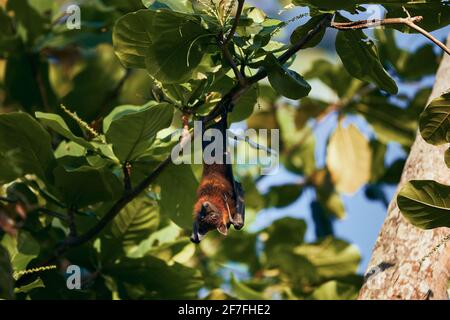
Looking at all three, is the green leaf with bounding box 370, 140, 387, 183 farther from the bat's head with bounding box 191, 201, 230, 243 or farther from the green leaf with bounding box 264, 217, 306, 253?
the bat's head with bounding box 191, 201, 230, 243

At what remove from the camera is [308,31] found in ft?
8.39

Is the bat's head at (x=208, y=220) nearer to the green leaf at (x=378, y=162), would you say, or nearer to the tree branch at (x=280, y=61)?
the tree branch at (x=280, y=61)

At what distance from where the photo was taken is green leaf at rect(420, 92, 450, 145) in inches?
95.0

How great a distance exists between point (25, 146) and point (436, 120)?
1.47 m

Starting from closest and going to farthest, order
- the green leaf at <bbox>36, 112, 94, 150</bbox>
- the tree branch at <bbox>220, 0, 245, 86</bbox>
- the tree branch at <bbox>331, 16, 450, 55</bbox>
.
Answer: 1. the tree branch at <bbox>331, 16, 450, 55</bbox>
2. the tree branch at <bbox>220, 0, 245, 86</bbox>
3. the green leaf at <bbox>36, 112, 94, 150</bbox>

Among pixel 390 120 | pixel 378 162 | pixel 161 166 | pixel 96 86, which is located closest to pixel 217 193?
pixel 161 166

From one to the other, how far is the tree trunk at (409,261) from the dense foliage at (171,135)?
0.21 meters

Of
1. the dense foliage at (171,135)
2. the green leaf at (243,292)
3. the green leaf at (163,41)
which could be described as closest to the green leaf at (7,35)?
the dense foliage at (171,135)

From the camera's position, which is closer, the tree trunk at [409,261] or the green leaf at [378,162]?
the tree trunk at [409,261]

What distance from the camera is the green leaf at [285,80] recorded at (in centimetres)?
247

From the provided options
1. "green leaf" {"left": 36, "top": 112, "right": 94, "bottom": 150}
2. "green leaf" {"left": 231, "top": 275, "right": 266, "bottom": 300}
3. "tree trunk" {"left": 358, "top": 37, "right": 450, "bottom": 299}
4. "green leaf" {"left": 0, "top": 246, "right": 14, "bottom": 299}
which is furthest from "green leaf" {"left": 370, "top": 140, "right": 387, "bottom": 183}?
"green leaf" {"left": 0, "top": 246, "right": 14, "bottom": 299}

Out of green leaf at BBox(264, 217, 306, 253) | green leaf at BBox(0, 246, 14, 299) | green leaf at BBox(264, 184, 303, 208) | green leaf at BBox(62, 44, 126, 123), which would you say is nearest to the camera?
green leaf at BBox(0, 246, 14, 299)

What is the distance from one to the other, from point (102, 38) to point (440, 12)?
208cm
